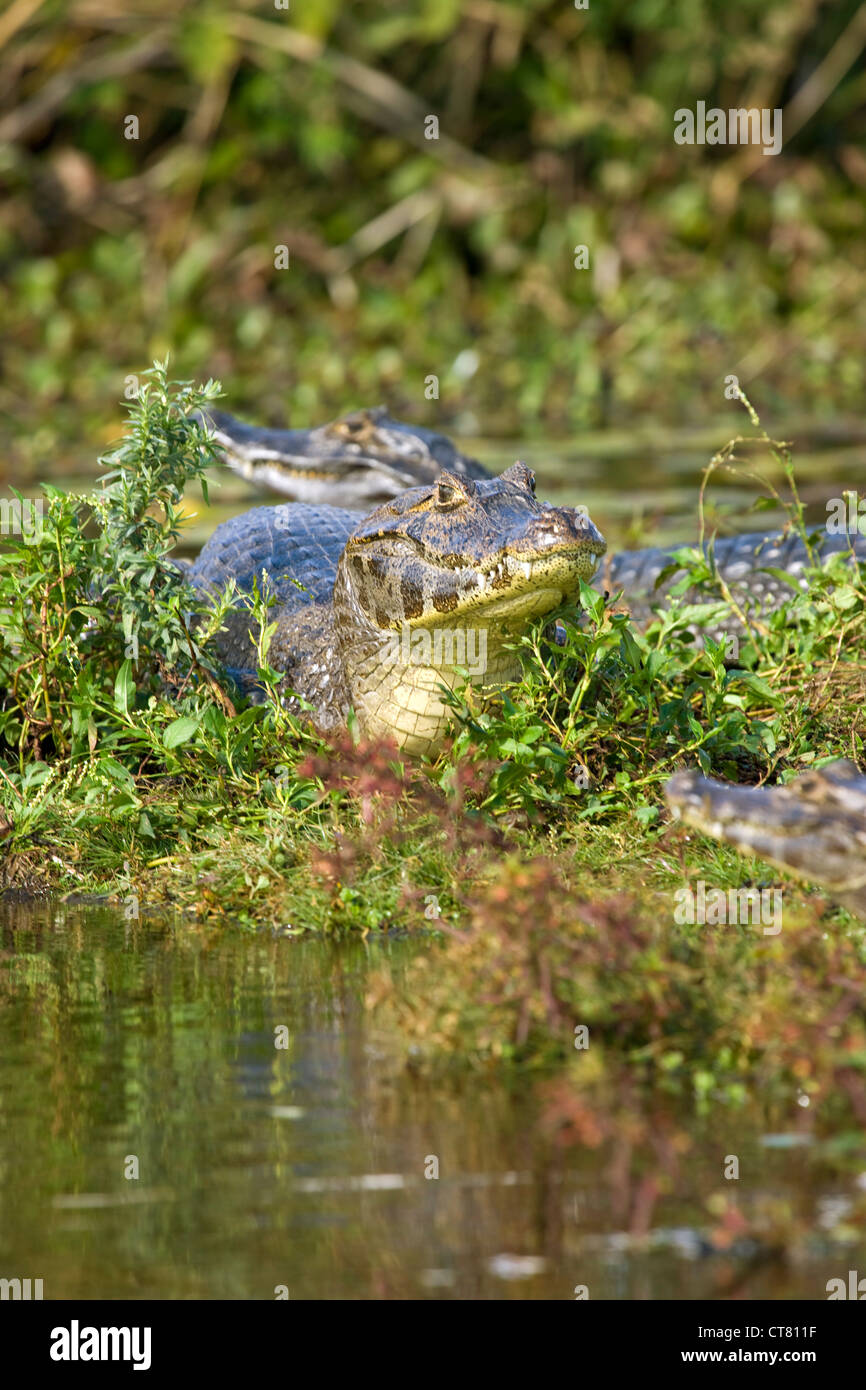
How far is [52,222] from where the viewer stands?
51.2 feet

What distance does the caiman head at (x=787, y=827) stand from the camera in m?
3.60

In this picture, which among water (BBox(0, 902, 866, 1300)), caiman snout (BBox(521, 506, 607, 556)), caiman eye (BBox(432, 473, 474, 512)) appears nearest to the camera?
water (BBox(0, 902, 866, 1300))

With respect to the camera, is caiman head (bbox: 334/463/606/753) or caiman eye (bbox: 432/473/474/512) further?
caiman eye (bbox: 432/473/474/512)

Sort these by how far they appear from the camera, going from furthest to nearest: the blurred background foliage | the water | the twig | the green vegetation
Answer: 1. the twig
2. the blurred background foliage
3. the green vegetation
4. the water

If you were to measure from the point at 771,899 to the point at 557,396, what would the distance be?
10394mm

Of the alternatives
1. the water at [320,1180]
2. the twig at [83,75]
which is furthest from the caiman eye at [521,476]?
the twig at [83,75]

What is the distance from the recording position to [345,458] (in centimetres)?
893

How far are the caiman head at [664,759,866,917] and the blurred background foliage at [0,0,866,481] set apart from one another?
1081 cm

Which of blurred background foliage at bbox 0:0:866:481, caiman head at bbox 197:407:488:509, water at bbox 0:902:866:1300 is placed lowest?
water at bbox 0:902:866:1300

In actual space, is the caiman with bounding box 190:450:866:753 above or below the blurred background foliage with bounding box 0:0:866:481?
below

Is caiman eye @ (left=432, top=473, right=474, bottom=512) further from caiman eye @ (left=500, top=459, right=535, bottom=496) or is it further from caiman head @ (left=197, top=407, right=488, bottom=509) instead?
caiman head @ (left=197, top=407, right=488, bottom=509)

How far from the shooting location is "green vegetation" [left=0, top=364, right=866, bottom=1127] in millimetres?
4156

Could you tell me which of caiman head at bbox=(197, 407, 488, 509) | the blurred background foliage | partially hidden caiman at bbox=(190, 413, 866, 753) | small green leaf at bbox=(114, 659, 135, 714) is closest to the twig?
the blurred background foliage

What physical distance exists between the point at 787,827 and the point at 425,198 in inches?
479
